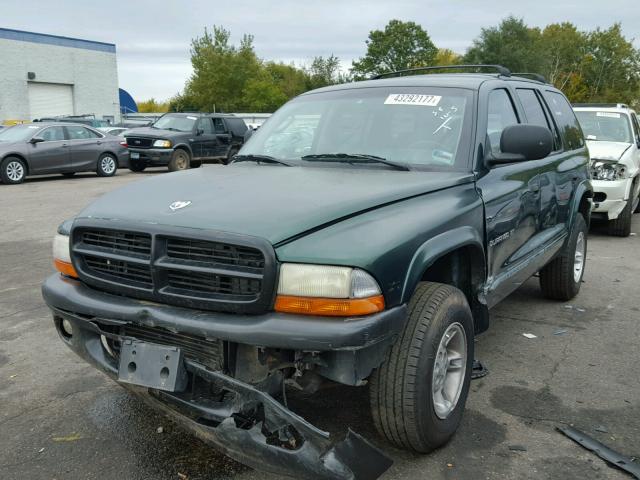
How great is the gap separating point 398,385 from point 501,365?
1746mm

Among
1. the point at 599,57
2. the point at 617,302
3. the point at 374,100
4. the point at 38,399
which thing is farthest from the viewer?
the point at 599,57

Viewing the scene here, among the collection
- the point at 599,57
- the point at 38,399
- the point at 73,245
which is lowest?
the point at 38,399

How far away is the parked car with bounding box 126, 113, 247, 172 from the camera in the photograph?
17.5 meters

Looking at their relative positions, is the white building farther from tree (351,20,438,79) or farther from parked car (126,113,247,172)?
tree (351,20,438,79)

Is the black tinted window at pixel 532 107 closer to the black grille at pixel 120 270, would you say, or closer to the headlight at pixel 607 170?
the black grille at pixel 120 270

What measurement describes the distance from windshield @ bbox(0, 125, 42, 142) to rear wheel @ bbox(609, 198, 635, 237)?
13.4 m

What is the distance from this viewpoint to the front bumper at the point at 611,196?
8328 mm

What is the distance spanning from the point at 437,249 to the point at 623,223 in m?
6.92

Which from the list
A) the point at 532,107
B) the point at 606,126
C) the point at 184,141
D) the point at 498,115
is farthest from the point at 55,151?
the point at 498,115

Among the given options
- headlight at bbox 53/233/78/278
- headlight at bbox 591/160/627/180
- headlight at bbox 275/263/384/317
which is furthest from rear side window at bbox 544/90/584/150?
headlight at bbox 53/233/78/278

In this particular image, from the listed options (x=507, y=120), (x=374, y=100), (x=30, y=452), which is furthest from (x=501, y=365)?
(x=30, y=452)

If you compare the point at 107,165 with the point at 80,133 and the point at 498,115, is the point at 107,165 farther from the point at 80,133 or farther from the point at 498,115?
the point at 498,115

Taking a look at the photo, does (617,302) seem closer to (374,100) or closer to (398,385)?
(374,100)

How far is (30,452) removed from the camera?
10.1 ft
